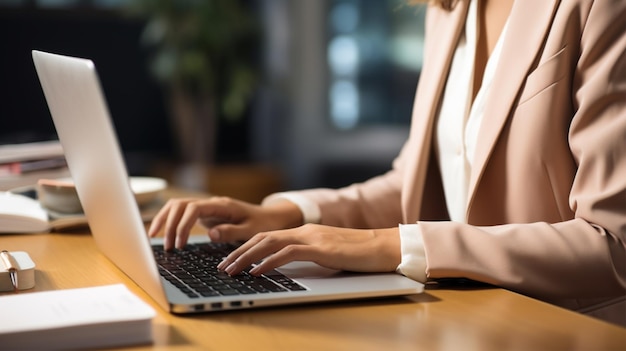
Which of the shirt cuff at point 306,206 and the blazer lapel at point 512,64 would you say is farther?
the shirt cuff at point 306,206

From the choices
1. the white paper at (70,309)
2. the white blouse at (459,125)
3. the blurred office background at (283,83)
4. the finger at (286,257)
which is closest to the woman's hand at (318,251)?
the finger at (286,257)

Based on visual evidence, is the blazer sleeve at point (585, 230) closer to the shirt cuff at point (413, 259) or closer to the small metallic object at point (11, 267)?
the shirt cuff at point (413, 259)

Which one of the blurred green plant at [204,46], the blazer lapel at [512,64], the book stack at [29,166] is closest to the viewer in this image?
the blazer lapel at [512,64]

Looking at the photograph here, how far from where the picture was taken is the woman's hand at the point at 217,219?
1.22 meters

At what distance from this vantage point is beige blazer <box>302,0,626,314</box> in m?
1.00

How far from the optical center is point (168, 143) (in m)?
4.77

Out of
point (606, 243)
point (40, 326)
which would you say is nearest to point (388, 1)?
point (606, 243)

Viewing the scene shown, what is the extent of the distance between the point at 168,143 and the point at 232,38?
2.42 feet

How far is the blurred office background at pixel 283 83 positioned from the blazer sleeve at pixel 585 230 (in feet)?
10.3

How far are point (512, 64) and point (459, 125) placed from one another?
0.20 m

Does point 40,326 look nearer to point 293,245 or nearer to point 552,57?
point 293,245

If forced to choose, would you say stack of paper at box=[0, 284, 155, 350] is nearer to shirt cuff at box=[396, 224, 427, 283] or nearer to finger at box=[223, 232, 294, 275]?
finger at box=[223, 232, 294, 275]

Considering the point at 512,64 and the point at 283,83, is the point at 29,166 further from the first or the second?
the point at 283,83

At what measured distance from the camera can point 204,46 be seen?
4.34 m
